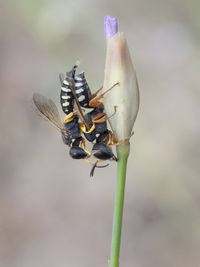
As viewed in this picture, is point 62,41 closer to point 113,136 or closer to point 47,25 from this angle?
point 47,25

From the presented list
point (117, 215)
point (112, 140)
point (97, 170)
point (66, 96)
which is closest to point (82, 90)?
point (66, 96)

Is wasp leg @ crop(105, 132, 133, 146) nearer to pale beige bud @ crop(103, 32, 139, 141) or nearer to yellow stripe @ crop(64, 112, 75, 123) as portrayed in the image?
pale beige bud @ crop(103, 32, 139, 141)

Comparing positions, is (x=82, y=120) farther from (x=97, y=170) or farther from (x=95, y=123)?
(x=97, y=170)

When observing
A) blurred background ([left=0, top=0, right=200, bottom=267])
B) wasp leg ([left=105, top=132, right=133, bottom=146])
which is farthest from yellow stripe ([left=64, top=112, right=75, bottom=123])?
blurred background ([left=0, top=0, right=200, bottom=267])

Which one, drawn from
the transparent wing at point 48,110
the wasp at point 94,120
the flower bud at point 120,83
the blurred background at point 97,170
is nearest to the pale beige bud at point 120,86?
the flower bud at point 120,83

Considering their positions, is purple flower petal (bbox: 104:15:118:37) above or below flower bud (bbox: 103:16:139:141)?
above
